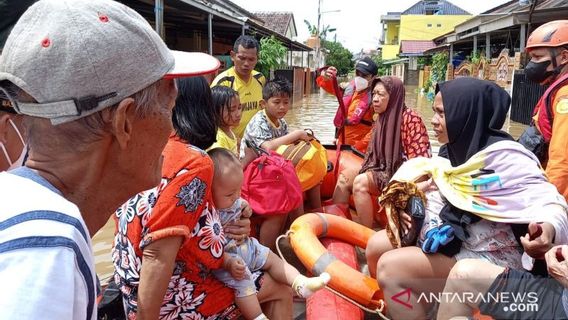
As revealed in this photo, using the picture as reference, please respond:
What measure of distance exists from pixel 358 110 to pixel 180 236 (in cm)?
367

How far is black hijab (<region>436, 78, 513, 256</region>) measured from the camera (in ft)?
7.66

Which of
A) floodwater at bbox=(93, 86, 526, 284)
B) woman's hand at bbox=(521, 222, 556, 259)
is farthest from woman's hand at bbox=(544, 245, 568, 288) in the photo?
floodwater at bbox=(93, 86, 526, 284)

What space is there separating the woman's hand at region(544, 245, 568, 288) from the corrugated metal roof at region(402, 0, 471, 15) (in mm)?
61219

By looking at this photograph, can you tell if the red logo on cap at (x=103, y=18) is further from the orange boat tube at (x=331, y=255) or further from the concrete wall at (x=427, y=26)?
the concrete wall at (x=427, y=26)

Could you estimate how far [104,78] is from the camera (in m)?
0.85

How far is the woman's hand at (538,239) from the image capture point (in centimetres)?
198

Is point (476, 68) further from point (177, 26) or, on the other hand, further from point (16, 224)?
point (16, 224)

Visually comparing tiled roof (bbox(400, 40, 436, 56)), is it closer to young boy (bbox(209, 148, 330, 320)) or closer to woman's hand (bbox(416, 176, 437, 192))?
woman's hand (bbox(416, 176, 437, 192))

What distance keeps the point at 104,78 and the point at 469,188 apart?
1.95m

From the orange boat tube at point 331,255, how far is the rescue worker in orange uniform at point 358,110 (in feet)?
4.93

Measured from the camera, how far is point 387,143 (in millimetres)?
4027

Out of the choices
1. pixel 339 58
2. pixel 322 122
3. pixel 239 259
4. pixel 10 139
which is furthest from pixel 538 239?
pixel 339 58

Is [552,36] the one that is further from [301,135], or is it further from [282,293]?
[282,293]

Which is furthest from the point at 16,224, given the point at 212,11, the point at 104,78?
the point at 212,11
